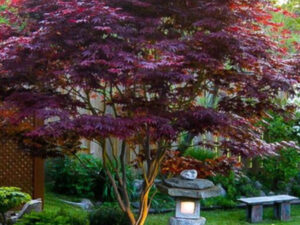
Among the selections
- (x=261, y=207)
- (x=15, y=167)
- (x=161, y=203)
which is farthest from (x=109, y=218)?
(x=261, y=207)

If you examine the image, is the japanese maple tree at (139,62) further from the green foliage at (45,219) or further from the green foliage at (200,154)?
the green foliage at (200,154)

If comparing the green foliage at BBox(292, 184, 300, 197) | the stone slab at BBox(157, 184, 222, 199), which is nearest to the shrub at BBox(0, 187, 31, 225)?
the stone slab at BBox(157, 184, 222, 199)

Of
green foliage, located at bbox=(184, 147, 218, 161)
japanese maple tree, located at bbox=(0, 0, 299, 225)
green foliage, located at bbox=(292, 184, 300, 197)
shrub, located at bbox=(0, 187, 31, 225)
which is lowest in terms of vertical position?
green foliage, located at bbox=(292, 184, 300, 197)

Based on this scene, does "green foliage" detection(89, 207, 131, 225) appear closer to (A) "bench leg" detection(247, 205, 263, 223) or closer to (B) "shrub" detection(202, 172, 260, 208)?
(A) "bench leg" detection(247, 205, 263, 223)

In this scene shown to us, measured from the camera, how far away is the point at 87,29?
4012 mm

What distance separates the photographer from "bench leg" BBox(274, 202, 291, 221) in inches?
267

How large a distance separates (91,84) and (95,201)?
11.3 feet

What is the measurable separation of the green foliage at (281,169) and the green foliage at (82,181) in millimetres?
2362

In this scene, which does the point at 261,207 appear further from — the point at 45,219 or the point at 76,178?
the point at 45,219

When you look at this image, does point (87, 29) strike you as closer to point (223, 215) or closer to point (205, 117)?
point (205, 117)

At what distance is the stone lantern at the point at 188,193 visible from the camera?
16.8 feet

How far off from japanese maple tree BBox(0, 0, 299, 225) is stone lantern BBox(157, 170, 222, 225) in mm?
574

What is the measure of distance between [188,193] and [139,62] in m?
1.82

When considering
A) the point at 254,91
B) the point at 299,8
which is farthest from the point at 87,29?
the point at 299,8
